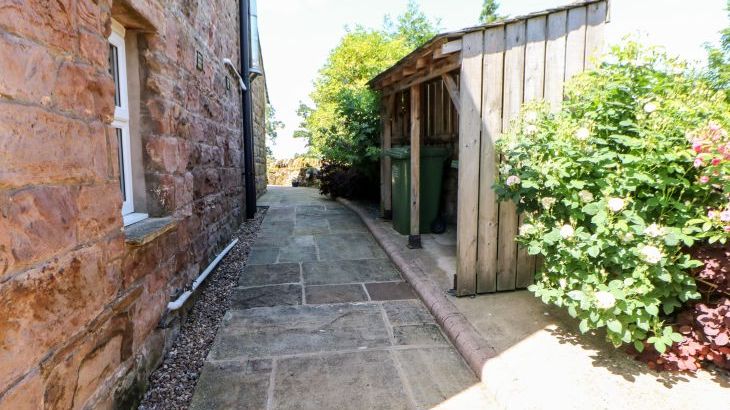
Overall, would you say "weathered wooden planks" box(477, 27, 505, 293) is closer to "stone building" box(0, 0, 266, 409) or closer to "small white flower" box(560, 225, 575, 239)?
"small white flower" box(560, 225, 575, 239)

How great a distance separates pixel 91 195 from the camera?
162 centimetres

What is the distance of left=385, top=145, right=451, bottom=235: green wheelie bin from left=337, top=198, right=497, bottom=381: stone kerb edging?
78 cm

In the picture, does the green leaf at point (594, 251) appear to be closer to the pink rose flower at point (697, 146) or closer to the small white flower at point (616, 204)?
the small white flower at point (616, 204)

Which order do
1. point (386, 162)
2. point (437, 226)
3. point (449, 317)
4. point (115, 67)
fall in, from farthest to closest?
point (386, 162)
point (437, 226)
point (449, 317)
point (115, 67)

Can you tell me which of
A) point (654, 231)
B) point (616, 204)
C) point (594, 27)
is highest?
point (594, 27)

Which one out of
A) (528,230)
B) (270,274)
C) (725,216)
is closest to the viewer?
(725,216)

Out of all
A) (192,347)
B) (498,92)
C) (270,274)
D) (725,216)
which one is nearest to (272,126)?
(270,274)

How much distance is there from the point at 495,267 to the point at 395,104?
3929mm

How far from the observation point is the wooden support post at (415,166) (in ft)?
15.2

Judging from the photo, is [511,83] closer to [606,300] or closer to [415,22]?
[606,300]

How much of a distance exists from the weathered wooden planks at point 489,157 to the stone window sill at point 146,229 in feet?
7.48

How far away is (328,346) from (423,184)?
10.2ft

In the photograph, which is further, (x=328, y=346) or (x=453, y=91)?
(x=453, y=91)

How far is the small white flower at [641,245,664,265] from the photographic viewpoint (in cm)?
187
